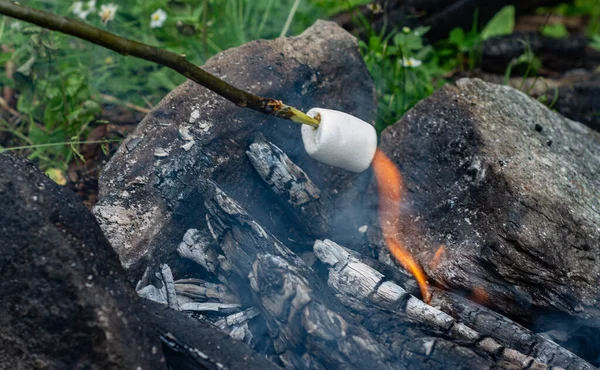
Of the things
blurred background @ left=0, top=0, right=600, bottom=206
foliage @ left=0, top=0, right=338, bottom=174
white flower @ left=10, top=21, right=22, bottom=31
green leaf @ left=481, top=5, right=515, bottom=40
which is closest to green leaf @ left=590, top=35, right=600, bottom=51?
blurred background @ left=0, top=0, right=600, bottom=206

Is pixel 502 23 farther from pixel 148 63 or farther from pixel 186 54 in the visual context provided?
pixel 148 63

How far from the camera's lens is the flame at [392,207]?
2705 mm

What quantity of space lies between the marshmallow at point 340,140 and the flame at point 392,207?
26 centimetres

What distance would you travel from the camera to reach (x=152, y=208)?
8.39 ft

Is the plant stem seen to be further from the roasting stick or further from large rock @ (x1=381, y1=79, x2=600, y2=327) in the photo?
large rock @ (x1=381, y1=79, x2=600, y2=327)

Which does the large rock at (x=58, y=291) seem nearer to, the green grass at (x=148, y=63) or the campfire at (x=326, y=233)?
the campfire at (x=326, y=233)

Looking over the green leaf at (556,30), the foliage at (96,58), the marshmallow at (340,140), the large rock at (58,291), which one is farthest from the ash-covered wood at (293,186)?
the green leaf at (556,30)

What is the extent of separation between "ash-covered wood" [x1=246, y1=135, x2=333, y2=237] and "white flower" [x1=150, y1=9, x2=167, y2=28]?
2045mm

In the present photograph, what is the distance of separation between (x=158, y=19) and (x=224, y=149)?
208 cm

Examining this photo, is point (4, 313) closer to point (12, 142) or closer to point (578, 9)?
point (12, 142)

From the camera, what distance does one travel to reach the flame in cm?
271

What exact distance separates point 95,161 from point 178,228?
1.30 metres

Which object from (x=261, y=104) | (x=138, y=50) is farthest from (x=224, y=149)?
(x=138, y=50)

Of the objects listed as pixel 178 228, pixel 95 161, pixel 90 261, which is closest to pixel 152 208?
pixel 178 228
